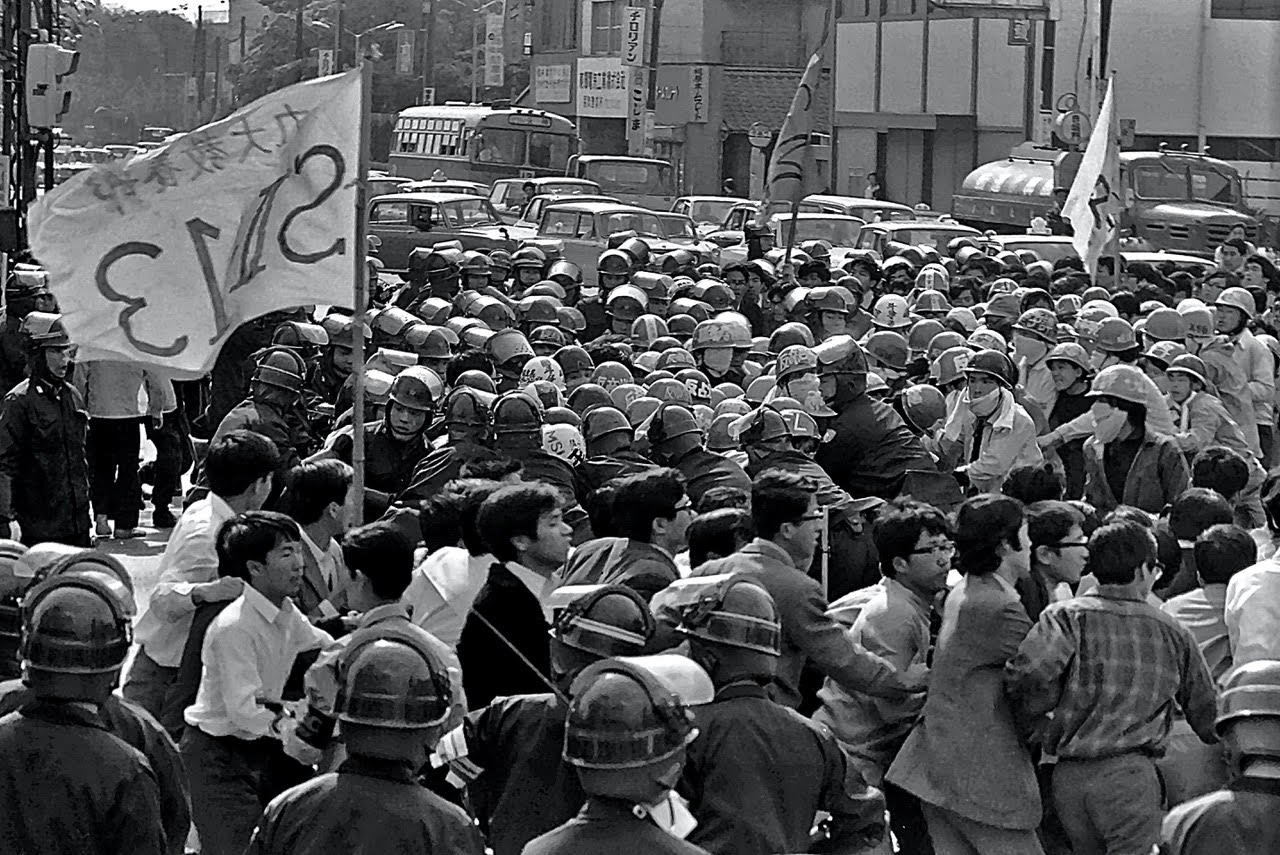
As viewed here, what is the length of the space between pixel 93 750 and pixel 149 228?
3433 mm

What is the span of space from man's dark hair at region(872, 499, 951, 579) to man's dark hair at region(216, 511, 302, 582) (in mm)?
1856

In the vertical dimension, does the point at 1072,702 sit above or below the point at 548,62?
below

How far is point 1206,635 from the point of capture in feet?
24.6

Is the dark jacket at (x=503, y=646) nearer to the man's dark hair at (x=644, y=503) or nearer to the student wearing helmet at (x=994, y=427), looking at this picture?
the man's dark hair at (x=644, y=503)

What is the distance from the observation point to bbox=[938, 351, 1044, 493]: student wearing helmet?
419 inches

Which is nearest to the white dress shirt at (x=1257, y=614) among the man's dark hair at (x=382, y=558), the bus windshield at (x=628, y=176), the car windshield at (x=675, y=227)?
the man's dark hair at (x=382, y=558)

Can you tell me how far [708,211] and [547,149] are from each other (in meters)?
11.3

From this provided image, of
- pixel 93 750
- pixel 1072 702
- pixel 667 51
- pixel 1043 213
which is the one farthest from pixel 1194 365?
pixel 667 51

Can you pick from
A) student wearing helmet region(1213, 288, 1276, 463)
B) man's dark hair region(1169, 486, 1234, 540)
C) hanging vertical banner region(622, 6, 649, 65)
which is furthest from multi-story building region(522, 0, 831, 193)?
man's dark hair region(1169, 486, 1234, 540)

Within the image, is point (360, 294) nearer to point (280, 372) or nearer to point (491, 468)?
point (491, 468)

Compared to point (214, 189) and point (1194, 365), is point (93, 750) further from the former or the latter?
point (1194, 365)

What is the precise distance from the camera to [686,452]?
32.8ft

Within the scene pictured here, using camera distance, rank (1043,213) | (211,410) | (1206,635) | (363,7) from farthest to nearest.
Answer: (363,7) → (1043,213) → (211,410) → (1206,635)

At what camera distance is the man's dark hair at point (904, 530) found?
7.13 m
